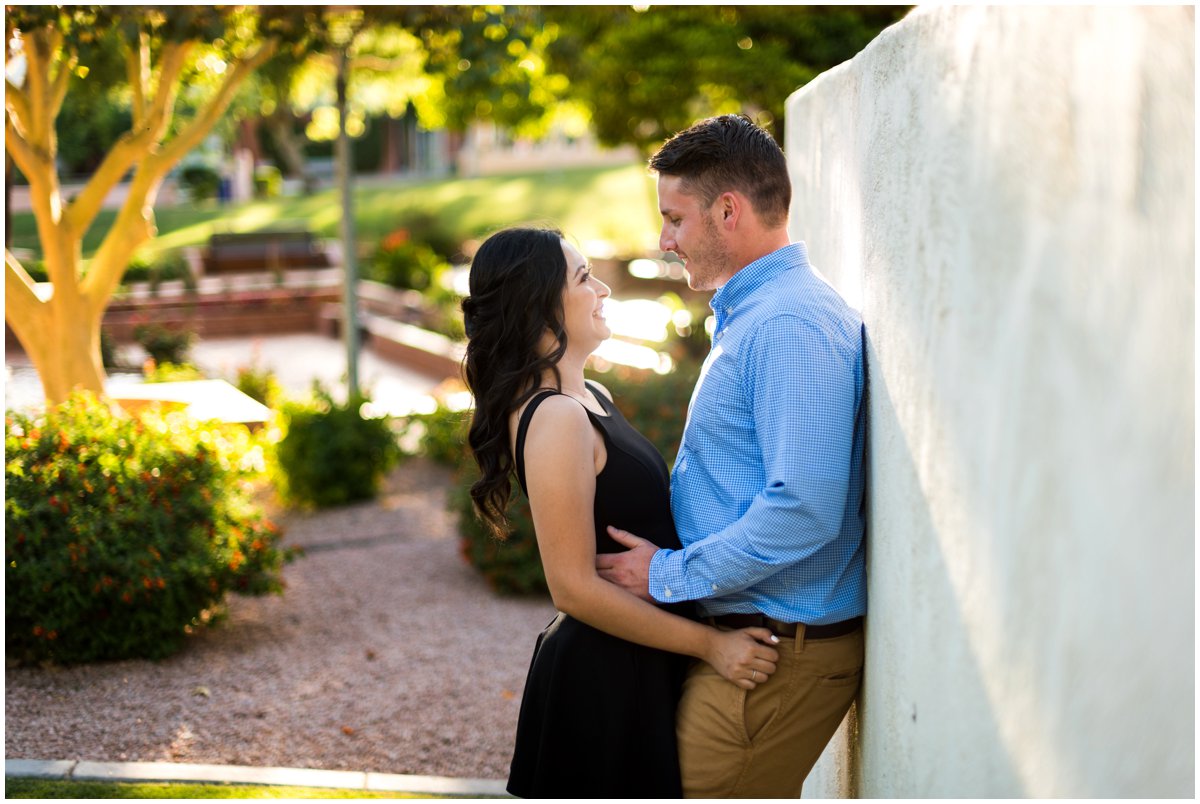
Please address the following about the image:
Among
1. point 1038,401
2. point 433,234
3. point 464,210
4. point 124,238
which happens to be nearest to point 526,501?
point 124,238

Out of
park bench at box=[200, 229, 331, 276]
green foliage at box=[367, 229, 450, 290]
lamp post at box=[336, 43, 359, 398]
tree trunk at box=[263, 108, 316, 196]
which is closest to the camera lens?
lamp post at box=[336, 43, 359, 398]

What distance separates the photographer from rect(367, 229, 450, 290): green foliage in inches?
874

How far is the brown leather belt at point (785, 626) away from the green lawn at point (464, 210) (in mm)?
24321

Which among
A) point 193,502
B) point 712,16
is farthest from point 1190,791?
point 712,16

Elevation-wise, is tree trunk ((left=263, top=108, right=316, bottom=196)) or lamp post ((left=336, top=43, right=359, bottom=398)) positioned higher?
tree trunk ((left=263, top=108, right=316, bottom=196))

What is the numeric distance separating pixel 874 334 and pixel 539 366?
80 cm

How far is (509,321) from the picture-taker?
2914mm

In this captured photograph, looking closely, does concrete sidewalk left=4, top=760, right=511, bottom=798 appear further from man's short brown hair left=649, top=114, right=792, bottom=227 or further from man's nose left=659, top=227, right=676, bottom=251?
man's short brown hair left=649, top=114, right=792, bottom=227

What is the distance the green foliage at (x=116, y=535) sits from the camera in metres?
5.46

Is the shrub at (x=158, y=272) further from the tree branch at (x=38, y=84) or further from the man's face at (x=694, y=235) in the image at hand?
the man's face at (x=694, y=235)

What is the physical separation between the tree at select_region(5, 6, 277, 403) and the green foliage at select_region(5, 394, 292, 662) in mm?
1675

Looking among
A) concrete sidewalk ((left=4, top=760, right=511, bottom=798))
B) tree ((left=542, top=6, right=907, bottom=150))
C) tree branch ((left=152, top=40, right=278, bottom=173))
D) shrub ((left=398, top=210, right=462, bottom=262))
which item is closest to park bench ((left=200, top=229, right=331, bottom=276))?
shrub ((left=398, top=210, right=462, bottom=262))

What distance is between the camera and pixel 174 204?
132 feet

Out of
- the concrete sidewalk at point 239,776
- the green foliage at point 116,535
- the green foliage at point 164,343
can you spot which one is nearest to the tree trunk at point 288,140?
the green foliage at point 164,343
